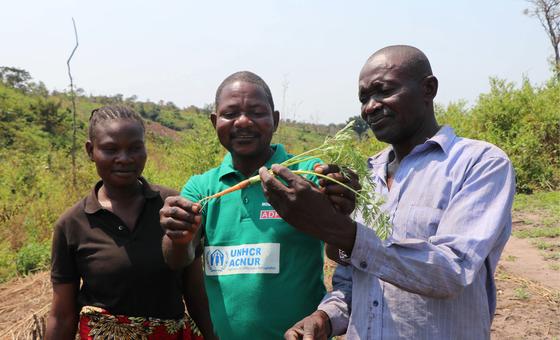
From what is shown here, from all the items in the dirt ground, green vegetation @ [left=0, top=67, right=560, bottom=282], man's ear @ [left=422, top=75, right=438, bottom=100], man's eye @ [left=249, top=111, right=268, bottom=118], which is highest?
man's ear @ [left=422, top=75, right=438, bottom=100]

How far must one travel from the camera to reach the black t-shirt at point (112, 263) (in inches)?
92.6

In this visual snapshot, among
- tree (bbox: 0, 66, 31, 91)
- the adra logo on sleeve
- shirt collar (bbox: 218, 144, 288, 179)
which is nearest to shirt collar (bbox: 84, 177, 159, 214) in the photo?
shirt collar (bbox: 218, 144, 288, 179)

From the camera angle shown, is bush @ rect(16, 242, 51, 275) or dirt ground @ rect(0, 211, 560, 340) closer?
dirt ground @ rect(0, 211, 560, 340)

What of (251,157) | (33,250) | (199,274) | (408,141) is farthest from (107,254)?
(33,250)

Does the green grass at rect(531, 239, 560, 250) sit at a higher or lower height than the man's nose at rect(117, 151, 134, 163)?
lower

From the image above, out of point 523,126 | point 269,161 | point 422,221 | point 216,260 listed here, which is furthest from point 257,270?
point 523,126

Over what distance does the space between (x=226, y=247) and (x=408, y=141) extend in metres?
0.91

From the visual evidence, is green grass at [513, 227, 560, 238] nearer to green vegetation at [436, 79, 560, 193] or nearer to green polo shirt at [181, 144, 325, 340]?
green vegetation at [436, 79, 560, 193]

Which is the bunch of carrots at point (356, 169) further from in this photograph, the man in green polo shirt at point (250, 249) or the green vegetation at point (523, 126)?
the green vegetation at point (523, 126)

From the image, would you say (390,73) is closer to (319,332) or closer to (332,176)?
(332,176)

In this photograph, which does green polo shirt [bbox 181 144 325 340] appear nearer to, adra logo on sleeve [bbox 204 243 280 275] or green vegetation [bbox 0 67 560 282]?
adra logo on sleeve [bbox 204 243 280 275]

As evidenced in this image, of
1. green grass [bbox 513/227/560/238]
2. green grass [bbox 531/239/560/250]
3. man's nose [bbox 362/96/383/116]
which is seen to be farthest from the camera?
green grass [bbox 513/227/560/238]

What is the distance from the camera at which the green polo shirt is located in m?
2.23

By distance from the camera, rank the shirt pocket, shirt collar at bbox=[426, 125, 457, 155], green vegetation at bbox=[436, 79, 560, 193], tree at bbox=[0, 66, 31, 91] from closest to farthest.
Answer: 1. the shirt pocket
2. shirt collar at bbox=[426, 125, 457, 155]
3. green vegetation at bbox=[436, 79, 560, 193]
4. tree at bbox=[0, 66, 31, 91]
